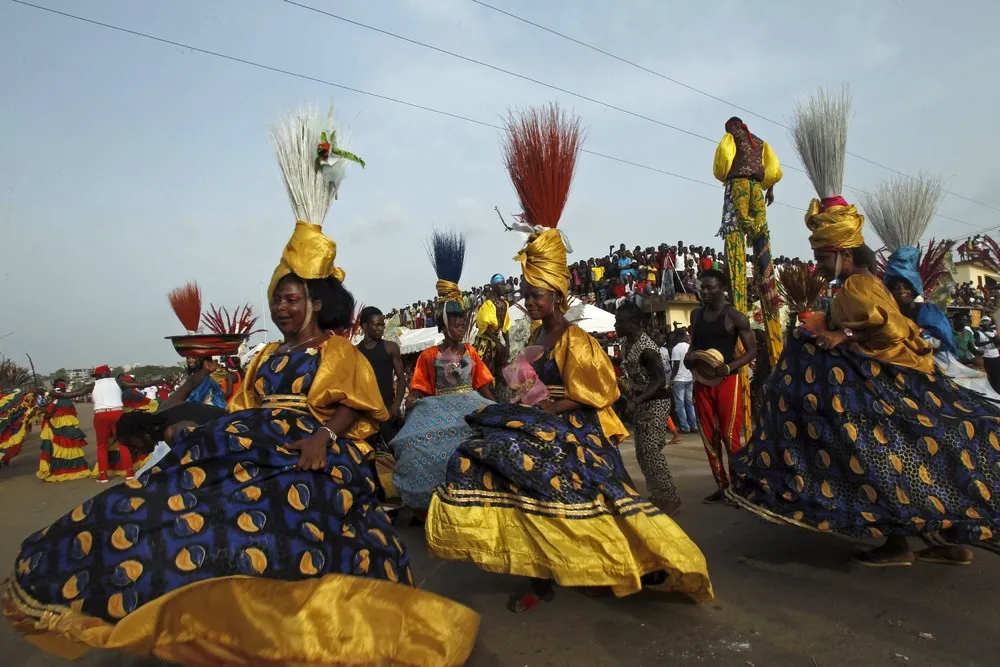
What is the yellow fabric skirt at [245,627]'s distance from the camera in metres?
2.06

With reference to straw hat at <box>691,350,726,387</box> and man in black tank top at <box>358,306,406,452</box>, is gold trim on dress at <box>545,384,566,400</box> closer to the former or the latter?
straw hat at <box>691,350,726,387</box>

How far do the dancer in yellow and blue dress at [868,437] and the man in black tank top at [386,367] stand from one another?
3.48 m

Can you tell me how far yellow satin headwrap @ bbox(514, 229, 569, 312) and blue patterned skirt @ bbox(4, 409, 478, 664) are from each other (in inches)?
65.1

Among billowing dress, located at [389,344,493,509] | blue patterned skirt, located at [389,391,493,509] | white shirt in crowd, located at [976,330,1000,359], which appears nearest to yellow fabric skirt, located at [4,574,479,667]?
billowing dress, located at [389,344,493,509]

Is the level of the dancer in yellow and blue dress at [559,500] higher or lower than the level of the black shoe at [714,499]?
higher

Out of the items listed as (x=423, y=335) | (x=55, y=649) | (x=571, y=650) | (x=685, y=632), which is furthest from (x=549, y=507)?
(x=423, y=335)

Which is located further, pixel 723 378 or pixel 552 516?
pixel 723 378

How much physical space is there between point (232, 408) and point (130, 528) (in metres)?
1.02

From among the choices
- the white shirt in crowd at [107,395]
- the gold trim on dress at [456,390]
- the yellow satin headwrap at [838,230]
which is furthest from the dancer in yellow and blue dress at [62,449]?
the yellow satin headwrap at [838,230]

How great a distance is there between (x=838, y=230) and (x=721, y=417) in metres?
1.97

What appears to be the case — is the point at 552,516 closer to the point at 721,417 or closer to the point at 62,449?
the point at 721,417

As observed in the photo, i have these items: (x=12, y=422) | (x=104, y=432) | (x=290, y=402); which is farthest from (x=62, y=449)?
(x=290, y=402)

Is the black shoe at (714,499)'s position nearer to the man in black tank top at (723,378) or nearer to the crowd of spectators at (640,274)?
the man in black tank top at (723,378)

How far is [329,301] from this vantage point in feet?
10.7
